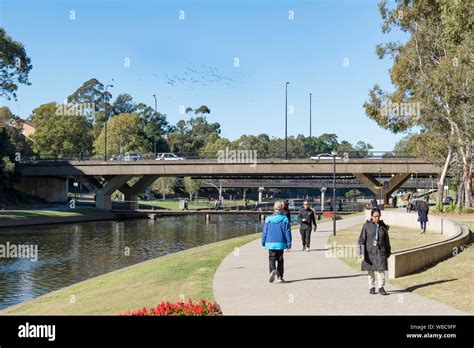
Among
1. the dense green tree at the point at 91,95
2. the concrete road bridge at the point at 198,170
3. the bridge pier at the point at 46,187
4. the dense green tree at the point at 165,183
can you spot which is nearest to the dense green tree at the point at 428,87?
the concrete road bridge at the point at 198,170

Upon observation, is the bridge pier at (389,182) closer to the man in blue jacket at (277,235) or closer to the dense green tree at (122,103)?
the man in blue jacket at (277,235)

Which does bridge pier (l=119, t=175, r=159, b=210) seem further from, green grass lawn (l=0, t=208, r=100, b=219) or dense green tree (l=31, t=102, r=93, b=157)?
dense green tree (l=31, t=102, r=93, b=157)

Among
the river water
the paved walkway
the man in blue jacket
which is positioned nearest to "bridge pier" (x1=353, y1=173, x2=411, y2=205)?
the river water

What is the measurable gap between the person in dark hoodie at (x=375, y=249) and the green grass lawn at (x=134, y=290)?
356 centimetres

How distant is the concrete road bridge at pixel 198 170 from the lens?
63188 mm

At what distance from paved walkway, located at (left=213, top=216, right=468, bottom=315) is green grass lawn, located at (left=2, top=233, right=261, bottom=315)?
601 mm

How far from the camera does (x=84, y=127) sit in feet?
372

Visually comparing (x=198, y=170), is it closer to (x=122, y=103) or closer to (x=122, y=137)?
(x=122, y=137)

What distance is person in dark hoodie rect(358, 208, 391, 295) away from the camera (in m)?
12.6

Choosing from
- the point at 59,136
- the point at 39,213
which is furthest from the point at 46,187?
the point at 59,136

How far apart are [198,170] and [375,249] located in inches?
2182

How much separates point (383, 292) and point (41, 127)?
341ft

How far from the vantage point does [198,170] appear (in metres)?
67.6
